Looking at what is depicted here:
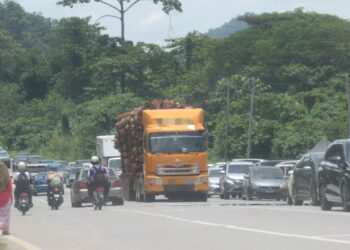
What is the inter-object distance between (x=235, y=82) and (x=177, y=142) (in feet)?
140

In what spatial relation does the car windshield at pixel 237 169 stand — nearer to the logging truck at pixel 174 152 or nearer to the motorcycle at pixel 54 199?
the logging truck at pixel 174 152

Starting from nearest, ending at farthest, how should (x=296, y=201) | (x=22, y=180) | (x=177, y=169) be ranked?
(x=22, y=180) < (x=296, y=201) < (x=177, y=169)

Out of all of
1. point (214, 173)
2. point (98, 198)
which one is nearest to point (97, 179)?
point (98, 198)

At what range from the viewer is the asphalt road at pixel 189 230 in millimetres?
18750

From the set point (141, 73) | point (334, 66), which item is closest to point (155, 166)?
point (141, 73)

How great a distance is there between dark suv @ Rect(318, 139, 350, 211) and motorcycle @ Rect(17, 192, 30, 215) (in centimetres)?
933

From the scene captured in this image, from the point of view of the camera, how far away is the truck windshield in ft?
133

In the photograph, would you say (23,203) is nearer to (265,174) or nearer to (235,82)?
(265,174)

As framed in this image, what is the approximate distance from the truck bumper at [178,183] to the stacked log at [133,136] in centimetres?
174

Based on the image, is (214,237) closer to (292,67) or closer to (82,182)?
(82,182)

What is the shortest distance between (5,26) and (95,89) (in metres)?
95.4

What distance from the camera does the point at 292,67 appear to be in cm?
8081

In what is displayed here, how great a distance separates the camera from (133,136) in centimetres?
4416

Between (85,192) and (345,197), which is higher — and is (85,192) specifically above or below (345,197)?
above
